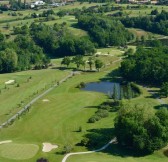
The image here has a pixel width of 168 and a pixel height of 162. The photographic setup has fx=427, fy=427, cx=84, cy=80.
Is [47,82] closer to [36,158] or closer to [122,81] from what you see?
[122,81]

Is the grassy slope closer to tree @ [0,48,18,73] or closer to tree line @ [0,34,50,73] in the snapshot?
tree @ [0,48,18,73]

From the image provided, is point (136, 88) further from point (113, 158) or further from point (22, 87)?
point (113, 158)

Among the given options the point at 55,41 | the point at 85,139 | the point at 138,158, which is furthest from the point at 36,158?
the point at 55,41

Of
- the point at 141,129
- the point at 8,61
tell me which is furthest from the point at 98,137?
the point at 8,61

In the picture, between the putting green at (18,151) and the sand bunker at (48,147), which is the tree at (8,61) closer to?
the putting green at (18,151)

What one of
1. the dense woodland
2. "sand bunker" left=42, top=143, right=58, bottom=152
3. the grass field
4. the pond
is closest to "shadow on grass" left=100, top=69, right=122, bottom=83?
the dense woodland

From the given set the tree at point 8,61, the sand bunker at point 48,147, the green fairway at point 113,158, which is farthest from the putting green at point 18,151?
the tree at point 8,61
